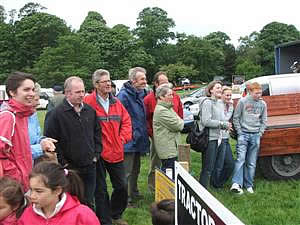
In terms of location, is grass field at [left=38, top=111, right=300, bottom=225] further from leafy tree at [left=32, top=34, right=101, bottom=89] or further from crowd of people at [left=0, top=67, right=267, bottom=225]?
leafy tree at [left=32, top=34, right=101, bottom=89]

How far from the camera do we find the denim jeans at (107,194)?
208 inches

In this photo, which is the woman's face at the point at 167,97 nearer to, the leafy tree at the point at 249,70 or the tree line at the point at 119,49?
the tree line at the point at 119,49

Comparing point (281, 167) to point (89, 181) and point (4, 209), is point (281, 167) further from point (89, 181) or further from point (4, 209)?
point (4, 209)

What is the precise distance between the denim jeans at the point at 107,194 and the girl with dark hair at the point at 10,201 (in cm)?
205

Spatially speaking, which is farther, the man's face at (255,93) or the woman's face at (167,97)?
the man's face at (255,93)

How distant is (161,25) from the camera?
278ft

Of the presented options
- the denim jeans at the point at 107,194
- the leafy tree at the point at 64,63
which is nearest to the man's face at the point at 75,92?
the denim jeans at the point at 107,194

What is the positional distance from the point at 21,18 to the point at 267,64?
4233cm

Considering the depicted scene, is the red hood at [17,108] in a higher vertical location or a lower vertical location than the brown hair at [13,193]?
higher

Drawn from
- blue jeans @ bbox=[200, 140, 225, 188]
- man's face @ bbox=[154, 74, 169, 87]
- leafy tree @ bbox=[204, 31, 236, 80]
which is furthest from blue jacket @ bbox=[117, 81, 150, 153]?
leafy tree @ bbox=[204, 31, 236, 80]

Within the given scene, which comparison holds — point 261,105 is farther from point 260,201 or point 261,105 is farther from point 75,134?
point 75,134

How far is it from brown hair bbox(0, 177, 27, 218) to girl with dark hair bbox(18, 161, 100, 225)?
131mm

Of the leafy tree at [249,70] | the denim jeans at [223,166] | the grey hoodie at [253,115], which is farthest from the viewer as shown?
the leafy tree at [249,70]

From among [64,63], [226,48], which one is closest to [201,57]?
[226,48]
